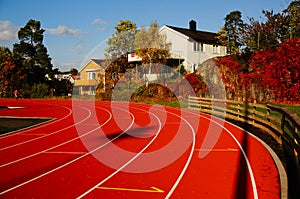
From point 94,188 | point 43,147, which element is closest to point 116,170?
point 94,188

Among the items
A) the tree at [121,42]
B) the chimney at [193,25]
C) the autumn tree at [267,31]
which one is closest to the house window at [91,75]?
the tree at [121,42]

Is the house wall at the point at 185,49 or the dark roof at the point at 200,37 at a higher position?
the dark roof at the point at 200,37

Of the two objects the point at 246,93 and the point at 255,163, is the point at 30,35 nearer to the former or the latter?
the point at 246,93

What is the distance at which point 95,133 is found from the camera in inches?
638

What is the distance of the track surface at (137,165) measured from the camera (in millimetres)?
7312

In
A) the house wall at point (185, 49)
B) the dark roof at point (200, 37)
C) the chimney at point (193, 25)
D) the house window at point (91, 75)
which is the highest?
the chimney at point (193, 25)

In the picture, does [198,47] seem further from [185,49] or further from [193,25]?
[193,25]

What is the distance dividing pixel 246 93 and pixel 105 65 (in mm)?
30202

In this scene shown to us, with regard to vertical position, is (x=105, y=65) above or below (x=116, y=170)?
above

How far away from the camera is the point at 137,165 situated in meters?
9.66

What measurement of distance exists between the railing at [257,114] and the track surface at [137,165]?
0.92 m

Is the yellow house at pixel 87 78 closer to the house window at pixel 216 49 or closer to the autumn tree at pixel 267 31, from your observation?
the house window at pixel 216 49

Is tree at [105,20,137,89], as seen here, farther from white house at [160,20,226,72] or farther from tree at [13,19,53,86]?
tree at [13,19,53,86]

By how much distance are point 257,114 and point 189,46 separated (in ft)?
107
